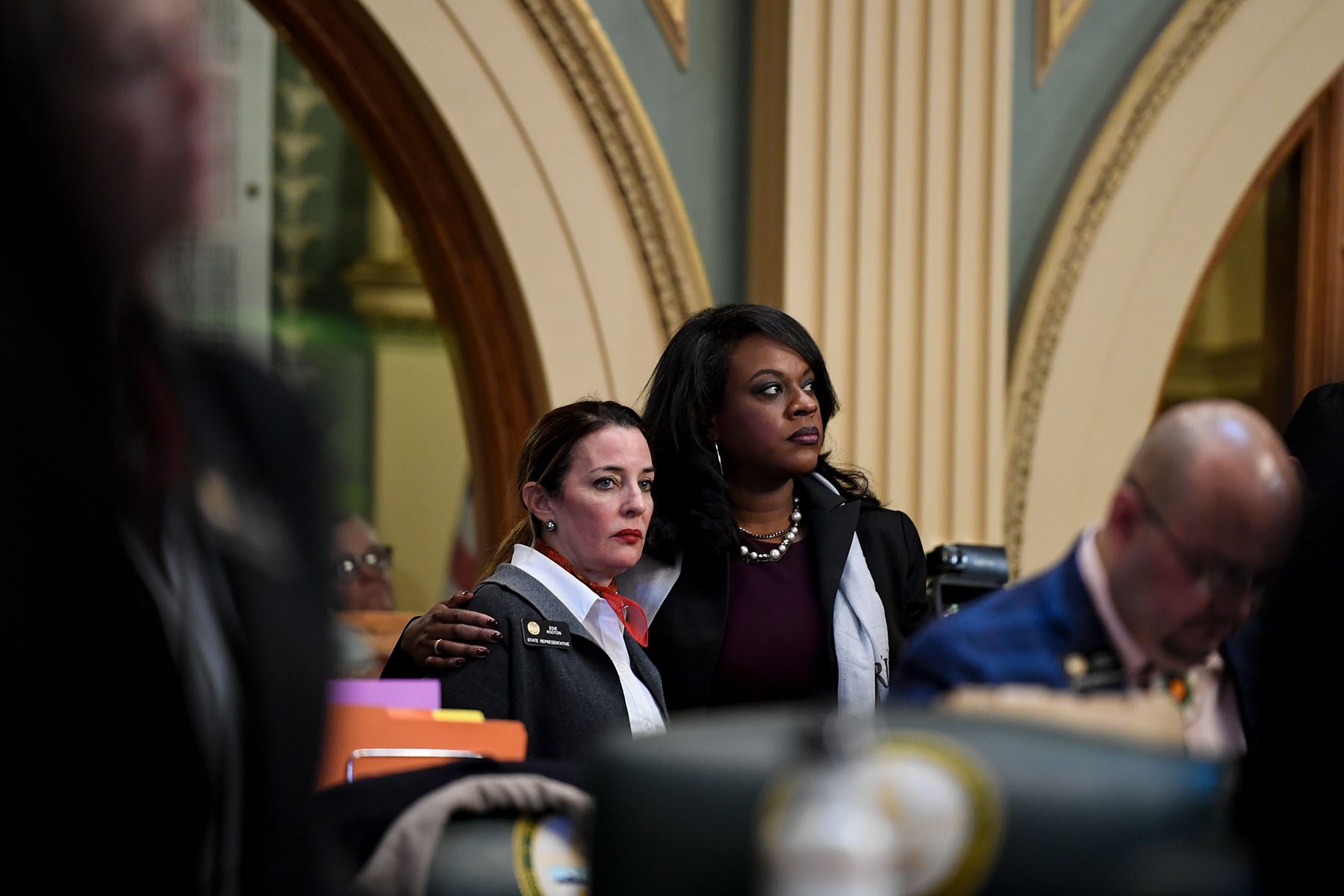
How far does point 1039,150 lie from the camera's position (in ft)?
18.6

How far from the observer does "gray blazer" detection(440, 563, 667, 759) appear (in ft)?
9.81

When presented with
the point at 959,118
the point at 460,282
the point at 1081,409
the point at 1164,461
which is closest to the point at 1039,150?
the point at 959,118

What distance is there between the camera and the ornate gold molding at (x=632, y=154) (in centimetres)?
508

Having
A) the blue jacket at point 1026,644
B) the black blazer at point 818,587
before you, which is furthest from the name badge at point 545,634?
the blue jacket at point 1026,644

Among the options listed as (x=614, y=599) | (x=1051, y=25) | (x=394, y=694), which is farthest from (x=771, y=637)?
(x=1051, y=25)

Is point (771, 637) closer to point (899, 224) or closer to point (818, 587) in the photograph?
point (818, 587)

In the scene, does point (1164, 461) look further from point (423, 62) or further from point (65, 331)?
point (423, 62)

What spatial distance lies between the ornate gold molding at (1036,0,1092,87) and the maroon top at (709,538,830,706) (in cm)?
277

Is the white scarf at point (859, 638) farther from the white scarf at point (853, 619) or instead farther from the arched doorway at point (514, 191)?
the arched doorway at point (514, 191)

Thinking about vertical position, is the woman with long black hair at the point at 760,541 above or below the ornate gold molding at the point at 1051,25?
below

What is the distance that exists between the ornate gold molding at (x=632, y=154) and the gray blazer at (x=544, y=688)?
2242mm

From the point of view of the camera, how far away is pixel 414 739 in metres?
2.27

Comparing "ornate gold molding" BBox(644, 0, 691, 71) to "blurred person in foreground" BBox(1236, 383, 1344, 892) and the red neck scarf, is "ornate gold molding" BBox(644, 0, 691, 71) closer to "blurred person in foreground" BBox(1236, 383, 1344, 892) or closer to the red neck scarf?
the red neck scarf

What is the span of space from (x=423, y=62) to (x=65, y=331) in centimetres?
391
